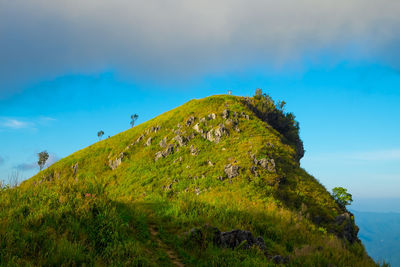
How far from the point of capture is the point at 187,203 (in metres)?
14.8

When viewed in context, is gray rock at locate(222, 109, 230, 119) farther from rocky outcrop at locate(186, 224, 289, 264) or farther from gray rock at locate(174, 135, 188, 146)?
rocky outcrop at locate(186, 224, 289, 264)

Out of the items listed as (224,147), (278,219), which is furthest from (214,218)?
(224,147)

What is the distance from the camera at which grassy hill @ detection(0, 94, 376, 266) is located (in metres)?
7.41

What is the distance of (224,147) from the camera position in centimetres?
3653

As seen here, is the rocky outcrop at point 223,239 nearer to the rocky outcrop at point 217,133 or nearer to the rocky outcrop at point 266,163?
the rocky outcrop at point 266,163

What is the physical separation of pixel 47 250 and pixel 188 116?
44.0 meters

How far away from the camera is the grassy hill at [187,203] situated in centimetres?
741

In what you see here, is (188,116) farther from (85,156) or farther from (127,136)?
(85,156)

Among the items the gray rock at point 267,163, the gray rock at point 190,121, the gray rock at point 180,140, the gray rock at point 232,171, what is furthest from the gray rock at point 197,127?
Answer: the gray rock at point 267,163

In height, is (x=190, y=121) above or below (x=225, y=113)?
below

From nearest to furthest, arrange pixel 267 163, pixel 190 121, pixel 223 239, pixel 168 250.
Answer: pixel 168 250
pixel 223 239
pixel 267 163
pixel 190 121

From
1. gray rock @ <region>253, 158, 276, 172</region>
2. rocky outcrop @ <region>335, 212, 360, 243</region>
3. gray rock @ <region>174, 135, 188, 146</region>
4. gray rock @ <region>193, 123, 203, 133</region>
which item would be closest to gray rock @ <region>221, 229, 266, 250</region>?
rocky outcrop @ <region>335, 212, 360, 243</region>

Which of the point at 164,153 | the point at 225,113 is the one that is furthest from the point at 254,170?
the point at 225,113

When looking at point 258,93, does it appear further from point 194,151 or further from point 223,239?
point 223,239
